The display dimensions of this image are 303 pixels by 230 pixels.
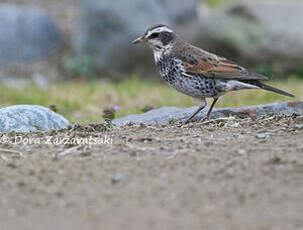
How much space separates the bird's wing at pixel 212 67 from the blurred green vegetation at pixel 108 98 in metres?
2.14

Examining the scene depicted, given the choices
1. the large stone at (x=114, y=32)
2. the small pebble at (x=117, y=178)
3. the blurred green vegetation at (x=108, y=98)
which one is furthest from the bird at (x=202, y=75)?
the large stone at (x=114, y=32)

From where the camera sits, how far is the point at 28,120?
6.20 metres

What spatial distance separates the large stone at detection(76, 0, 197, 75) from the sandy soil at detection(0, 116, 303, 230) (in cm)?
746

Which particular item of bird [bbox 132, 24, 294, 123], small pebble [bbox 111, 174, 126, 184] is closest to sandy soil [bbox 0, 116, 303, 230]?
small pebble [bbox 111, 174, 126, 184]

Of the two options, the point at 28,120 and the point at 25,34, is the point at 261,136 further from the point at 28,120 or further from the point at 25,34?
the point at 25,34

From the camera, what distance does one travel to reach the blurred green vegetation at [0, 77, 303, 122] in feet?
31.1

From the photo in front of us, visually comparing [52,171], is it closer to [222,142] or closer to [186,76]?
[222,142]

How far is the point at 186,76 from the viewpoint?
22.0 feet

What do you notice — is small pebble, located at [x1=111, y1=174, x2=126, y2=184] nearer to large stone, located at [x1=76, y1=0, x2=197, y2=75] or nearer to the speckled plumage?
the speckled plumage

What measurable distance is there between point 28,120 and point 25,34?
796 cm

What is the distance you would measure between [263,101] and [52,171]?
570 cm

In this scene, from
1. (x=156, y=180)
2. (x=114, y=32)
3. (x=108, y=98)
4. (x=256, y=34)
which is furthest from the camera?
(x=114, y=32)

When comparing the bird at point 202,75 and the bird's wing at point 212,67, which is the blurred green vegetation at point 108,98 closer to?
the bird at point 202,75

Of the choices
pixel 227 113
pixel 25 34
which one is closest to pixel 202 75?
pixel 227 113
